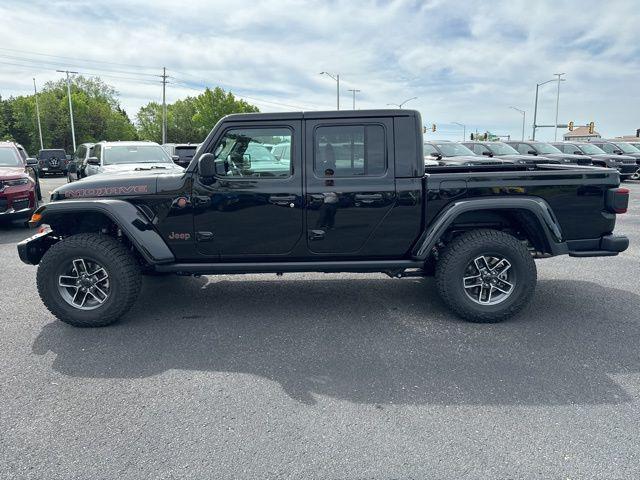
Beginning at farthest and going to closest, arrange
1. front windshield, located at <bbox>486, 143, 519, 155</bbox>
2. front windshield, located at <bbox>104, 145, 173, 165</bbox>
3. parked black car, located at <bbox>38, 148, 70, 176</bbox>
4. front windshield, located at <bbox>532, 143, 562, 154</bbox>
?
parked black car, located at <bbox>38, 148, 70, 176</bbox> → front windshield, located at <bbox>532, 143, 562, 154</bbox> → front windshield, located at <bbox>486, 143, 519, 155</bbox> → front windshield, located at <bbox>104, 145, 173, 165</bbox>

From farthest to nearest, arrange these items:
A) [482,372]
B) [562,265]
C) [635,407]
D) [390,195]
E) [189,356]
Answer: [562,265] → [390,195] → [189,356] → [482,372] → [635,407]

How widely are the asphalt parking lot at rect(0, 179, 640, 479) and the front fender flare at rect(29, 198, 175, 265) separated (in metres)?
0.73

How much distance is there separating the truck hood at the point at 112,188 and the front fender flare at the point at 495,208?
8.37 ft

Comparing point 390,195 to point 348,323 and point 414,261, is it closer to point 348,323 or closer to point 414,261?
point 414,261

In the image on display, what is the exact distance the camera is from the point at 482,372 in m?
3.40

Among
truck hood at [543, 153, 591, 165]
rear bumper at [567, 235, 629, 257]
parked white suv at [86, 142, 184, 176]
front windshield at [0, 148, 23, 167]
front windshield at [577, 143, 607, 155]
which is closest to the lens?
rear bumper at [567, 235, 629, 257]

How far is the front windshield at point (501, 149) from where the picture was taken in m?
18.3

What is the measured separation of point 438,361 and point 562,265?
148 inches

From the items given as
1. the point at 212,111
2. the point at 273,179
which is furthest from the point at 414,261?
the point at 212,111

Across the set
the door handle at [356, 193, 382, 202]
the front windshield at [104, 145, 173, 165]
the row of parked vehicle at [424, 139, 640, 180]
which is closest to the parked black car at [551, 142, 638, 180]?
the row of parked vehicle at [424, 139, 640, 180]

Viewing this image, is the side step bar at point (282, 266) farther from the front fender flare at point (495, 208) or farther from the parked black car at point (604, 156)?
the parked black car at point (604, 156)

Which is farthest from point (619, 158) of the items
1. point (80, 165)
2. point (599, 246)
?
point (80, 165)

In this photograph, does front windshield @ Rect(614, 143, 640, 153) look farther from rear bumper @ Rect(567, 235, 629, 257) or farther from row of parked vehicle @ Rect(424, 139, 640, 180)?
rear bumper @ Rect(567, 235, 629, 257)

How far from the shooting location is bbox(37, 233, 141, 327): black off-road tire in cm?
417
